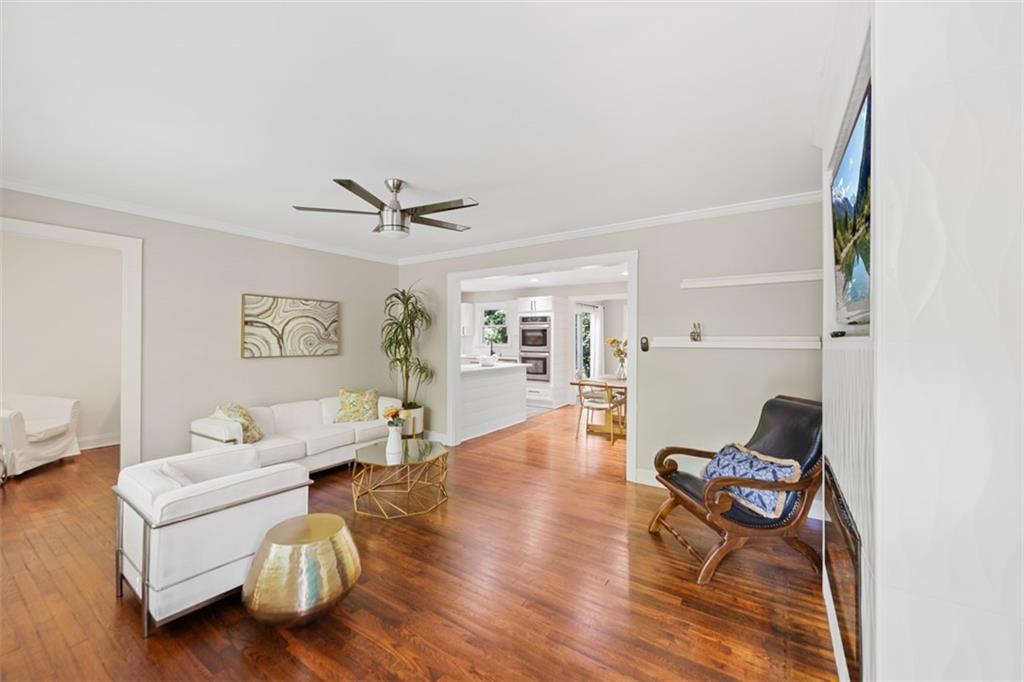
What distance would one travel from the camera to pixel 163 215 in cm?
376

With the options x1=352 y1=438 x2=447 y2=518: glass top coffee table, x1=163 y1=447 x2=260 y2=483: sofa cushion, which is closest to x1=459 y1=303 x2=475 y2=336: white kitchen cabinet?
x1=352 y1=438 x2=447 y2=518: glass top coffee table

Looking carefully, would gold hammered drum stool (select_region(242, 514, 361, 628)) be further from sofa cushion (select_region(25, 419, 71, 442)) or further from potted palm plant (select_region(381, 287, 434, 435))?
sofa cushion (select_region(25, 419, 71, 442))

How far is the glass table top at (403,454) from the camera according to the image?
3293mm

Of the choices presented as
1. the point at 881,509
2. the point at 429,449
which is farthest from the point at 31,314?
the point at 881,509

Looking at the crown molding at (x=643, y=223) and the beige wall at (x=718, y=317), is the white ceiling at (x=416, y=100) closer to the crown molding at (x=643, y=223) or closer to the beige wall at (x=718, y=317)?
the crown molding at (x=643, y=223)

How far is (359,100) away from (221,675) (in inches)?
101

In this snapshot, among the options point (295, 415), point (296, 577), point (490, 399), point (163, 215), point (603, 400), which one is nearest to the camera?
point (296, 577)

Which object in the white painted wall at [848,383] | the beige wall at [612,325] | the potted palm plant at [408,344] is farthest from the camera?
the beige wall at [612,325]

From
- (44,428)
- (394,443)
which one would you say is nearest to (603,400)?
(394,443)

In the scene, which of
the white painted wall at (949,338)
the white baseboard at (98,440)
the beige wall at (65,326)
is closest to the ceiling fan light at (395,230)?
the white painted wall at (949,338)

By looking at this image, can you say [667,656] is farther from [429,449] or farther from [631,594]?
[429,449]

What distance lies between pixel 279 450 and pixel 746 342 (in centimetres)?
419

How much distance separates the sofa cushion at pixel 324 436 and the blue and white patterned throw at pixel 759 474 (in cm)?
341

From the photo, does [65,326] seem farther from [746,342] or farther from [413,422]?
[746,342]
